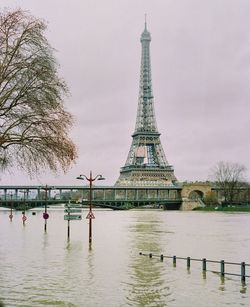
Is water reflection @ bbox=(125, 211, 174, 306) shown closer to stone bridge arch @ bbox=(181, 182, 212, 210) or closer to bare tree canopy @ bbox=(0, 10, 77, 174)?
bare tree canopy @ bbox=(0, 10, 77, 174)

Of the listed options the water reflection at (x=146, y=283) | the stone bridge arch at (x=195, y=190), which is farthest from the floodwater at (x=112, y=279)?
the stone bridge arch at (x=195, y=190)

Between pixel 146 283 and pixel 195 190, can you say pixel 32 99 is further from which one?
pixel 195 190

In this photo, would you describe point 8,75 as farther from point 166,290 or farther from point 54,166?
point 166,290

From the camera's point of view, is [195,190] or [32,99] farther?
[195,190]

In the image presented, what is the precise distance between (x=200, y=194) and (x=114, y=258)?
537 ft

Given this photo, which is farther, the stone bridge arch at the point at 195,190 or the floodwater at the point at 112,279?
the stone bridge arch at the point at 195,190

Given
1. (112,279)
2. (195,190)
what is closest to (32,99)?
(112,279)

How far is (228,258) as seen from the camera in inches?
1454

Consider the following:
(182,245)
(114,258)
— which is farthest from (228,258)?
(182,245)

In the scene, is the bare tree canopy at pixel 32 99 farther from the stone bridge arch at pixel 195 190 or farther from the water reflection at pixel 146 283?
the stone bridge arch at pixel 195 190

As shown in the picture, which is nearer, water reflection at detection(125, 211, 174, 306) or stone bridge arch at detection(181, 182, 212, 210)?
water reflection at detection(125, 211, 174, 306)

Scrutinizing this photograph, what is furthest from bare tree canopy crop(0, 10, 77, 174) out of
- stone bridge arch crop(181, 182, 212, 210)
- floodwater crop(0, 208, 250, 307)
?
stone bridge arch crop(181, 182, 212, 210)

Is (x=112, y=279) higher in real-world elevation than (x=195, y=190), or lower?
lower

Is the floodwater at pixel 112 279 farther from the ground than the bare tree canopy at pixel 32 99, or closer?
closer
